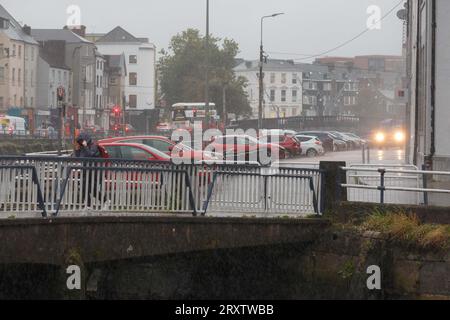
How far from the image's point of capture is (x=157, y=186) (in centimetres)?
1991

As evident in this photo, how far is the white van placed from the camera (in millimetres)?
78000

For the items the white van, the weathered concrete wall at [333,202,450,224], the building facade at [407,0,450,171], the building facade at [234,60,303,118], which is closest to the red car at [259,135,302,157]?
the white van

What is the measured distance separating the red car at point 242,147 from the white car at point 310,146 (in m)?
8.27

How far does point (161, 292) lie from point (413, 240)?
4.94m

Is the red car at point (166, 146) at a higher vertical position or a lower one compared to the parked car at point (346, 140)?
higher

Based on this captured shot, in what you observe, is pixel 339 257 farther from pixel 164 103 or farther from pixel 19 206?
pixel 164 103

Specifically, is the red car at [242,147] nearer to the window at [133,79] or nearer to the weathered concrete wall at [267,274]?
the weathered concrete wall at [267,274]

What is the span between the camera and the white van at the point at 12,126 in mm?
78000

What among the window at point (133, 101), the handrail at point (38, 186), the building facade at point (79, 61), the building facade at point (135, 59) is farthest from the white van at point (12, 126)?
the building facade at point (135, 59)

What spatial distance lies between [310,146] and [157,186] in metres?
41.3

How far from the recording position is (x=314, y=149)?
60719mm

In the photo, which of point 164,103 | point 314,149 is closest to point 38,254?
point 314,149

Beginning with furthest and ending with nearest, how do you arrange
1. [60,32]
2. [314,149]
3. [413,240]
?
1. [60,32]
2. [314,149]
3. [413,240]

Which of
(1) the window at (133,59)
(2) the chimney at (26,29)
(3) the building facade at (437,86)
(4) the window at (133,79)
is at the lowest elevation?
(3) the building facade at (437,86)
